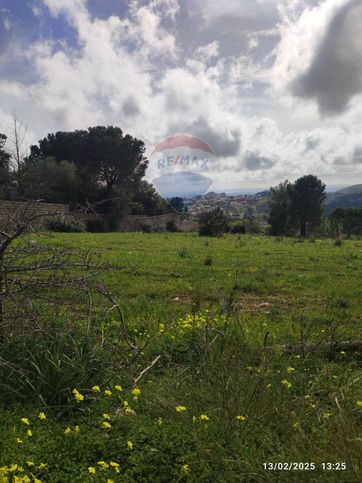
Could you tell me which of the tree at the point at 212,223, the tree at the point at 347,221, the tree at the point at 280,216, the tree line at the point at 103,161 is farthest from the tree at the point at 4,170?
the tree at the point at 347,221

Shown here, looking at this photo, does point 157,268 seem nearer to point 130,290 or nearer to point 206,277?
point 206,277

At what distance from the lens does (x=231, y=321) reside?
6.02 metres

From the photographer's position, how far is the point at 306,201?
52.5 meters

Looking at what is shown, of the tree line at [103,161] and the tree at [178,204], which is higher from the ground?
the tree line at [103,161]

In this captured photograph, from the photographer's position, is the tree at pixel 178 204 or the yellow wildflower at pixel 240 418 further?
the tree at pixel 178 204

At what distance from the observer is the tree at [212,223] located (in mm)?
30766

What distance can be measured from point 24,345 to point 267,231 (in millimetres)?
50242

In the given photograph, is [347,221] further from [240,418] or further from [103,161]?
[240,418]

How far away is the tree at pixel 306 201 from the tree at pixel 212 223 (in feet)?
79.5

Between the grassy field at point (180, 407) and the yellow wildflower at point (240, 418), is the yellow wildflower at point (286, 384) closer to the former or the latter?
the grassy field at point (180, 407)

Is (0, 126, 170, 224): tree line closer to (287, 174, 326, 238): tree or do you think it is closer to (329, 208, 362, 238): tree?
(287, 174, 326, 238): tree

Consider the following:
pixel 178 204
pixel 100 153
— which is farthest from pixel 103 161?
pixel 178 204

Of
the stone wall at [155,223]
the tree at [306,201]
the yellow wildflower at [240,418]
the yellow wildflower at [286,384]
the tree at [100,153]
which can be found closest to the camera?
the yellow wildflower at [240,418]

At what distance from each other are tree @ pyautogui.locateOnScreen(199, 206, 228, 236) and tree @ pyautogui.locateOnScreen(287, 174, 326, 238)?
24.2 metres
